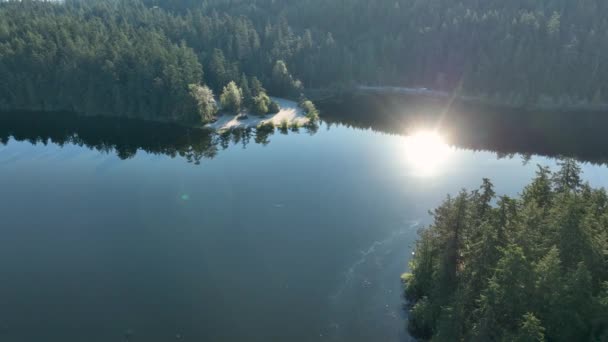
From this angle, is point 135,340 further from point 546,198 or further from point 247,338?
point 546,198

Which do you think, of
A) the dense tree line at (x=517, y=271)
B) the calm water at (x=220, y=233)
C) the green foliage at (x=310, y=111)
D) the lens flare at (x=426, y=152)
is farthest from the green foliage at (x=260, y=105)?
the dense tree line at (x=517, y=271)

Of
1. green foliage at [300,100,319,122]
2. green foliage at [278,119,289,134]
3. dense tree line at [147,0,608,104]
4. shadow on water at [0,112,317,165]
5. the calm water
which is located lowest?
the calm water

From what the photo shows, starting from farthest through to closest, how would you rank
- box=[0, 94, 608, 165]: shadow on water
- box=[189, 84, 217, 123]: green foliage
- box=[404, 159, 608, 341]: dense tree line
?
box=[189, 84, 217, 123]: green foliage < box=[0, 94, 608, 165]: shadow on water < box=[404, 159, 608, 341]: dense tree line

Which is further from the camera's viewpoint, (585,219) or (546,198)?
(546,198)

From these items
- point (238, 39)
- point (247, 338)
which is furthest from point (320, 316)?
point (238, 39)

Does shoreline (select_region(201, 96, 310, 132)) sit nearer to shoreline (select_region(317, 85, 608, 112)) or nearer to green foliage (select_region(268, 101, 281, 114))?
green foliage (select_region(268, 101, 281, 114))

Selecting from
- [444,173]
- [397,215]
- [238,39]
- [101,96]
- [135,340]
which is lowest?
[135,340]

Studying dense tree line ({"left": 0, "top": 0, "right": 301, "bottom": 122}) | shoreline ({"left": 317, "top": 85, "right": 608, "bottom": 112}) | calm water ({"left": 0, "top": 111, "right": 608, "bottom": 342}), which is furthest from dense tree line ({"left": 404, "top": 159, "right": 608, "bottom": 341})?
shoreline ({"left": 317, "top": 85, "right": 608, "bottom": 112})
